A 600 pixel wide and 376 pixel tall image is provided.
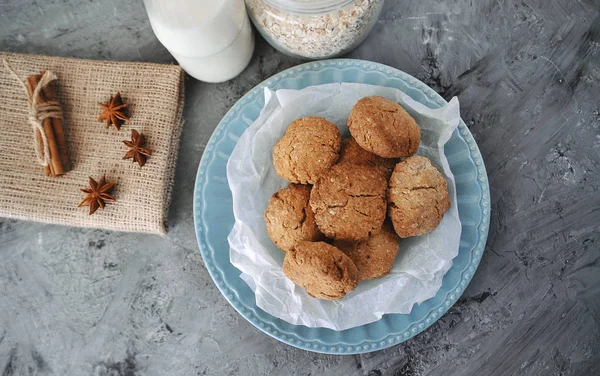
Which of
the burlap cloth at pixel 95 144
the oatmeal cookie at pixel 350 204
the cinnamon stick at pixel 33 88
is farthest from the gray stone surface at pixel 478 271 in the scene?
the oatmeal cookie at pixel 350 204

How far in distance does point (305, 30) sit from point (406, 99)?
0.30 meters

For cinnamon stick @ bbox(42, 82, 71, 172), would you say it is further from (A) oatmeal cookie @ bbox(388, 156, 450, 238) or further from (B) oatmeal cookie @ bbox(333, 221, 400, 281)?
(A) oatmeal cookie @ bbox(388, 156, 450, 238)

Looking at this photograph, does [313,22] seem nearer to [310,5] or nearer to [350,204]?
[310,5]

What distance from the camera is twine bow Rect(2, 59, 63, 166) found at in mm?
1310

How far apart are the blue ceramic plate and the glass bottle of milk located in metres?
0.12

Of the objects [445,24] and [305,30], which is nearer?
[305,30]

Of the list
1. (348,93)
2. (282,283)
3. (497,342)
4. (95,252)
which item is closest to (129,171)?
(95,252)

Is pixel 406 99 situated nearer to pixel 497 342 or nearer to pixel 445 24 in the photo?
pixel 445 24

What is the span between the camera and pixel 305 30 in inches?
45.3

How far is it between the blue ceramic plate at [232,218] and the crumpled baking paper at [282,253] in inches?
2.9

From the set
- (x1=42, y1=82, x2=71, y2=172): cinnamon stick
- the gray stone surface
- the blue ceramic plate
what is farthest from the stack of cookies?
(x1=42, y1=82, x2=71, y2=172): cinnamon stick

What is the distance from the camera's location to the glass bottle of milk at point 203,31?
1.09m

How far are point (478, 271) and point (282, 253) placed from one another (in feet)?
1.85

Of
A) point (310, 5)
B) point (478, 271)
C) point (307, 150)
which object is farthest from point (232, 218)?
point (478, 271)
